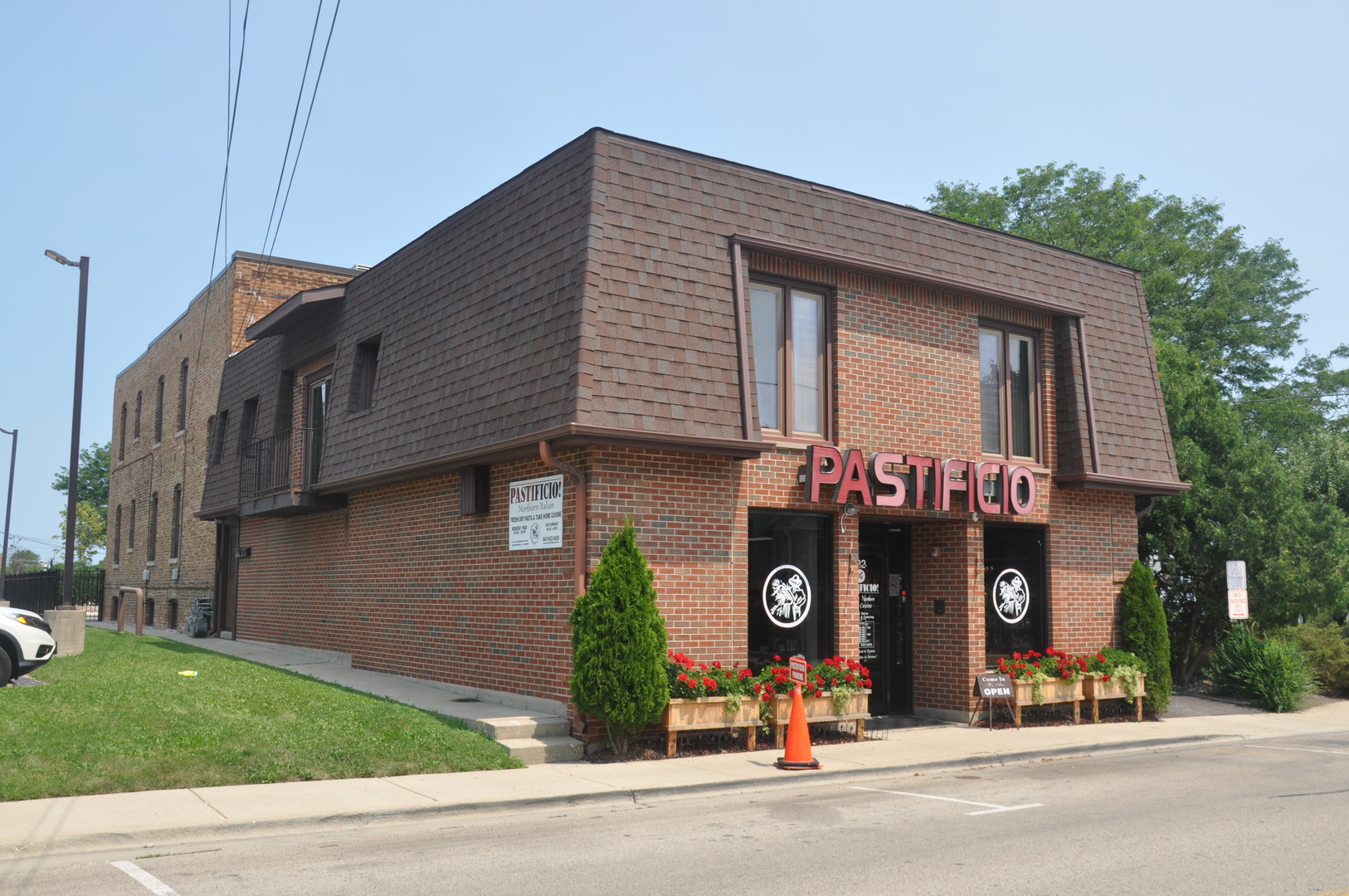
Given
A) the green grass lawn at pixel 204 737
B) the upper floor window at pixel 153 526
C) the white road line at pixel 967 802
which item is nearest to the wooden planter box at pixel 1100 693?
the white road line at pixel 967 802

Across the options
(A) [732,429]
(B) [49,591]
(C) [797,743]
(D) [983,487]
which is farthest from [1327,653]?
(B) [49,591]

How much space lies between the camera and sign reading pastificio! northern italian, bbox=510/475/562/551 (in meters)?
12.3

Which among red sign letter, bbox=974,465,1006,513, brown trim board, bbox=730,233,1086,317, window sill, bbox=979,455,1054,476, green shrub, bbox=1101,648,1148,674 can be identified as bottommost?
green shrub, bbox=1101,648,1148,674

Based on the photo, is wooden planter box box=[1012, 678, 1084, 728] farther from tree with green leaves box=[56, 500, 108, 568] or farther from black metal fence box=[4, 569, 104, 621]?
tree with green leaves box=[56, 500, 108, 568]

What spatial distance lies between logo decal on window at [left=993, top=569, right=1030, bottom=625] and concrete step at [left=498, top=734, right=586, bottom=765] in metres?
6.94

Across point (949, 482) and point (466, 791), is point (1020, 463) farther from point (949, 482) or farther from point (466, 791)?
point (466, 791)

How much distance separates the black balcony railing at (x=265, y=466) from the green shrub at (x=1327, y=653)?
18515 millimetres

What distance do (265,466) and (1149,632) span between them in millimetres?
15826

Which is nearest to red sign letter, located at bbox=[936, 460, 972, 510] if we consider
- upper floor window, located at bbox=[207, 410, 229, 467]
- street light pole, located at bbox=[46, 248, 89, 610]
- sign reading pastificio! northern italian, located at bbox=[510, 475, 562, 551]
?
sign reading pastificio! northern italian, located at bbox=[510, 475, 562, 551]

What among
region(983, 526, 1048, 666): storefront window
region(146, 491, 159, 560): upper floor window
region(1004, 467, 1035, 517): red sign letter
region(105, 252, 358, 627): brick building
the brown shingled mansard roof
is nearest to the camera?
the brown shingled mansard roof

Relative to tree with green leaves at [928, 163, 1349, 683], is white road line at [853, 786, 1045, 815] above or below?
below

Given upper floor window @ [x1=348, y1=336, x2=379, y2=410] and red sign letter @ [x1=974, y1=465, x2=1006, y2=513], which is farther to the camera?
upper floor window @ [x1=348, y1=336, x2=379, y2=410]

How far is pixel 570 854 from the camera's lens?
7.39m

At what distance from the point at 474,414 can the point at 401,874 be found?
7.22m
